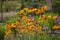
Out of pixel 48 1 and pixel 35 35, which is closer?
pixel 35 35

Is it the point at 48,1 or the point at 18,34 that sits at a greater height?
the point at 18,34

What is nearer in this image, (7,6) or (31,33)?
(31,33)

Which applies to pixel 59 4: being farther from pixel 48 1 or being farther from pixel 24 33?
pixel 24 33

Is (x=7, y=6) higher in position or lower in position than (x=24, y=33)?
lower

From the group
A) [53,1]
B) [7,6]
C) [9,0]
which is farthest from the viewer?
[9,0]

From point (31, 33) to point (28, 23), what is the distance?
22 cm

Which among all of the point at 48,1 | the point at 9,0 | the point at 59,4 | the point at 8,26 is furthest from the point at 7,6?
the point at 8,26

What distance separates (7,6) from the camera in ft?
59.7

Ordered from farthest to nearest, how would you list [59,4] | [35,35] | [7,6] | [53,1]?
[7,6] → [53,1] → [59,4] → [35,35]

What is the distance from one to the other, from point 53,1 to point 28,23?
39.6ft

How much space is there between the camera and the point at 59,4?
1542cm

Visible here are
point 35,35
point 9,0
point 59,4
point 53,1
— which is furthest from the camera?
point 9,0

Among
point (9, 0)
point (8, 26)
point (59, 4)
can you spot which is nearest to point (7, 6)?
point (9, 0)

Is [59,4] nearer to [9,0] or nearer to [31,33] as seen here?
[9,0]
